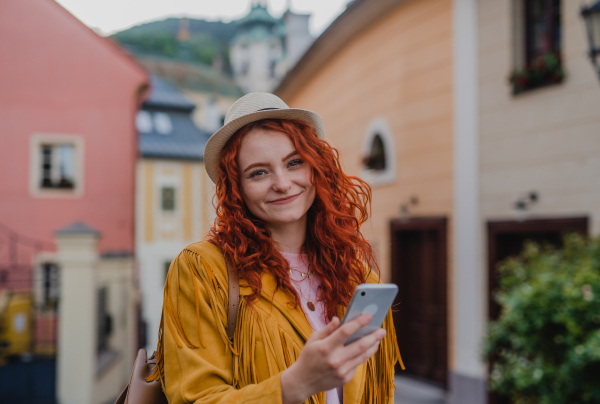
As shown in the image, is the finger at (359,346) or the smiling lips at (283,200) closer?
the finger at (359,346)

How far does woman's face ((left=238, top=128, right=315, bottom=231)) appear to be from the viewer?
1703 mm

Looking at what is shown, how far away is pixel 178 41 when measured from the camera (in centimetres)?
5769

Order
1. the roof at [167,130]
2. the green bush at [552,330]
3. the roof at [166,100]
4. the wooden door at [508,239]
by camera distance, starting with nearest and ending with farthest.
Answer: the green bush at [552,330]
the wooden door at [508,239]
the roof at [167,130]
the roof at [166,100]

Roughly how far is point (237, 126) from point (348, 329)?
0.67m

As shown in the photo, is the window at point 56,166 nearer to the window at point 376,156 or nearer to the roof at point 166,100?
the window at point 376,156

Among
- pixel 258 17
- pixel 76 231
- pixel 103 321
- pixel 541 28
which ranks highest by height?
pixel 258 17

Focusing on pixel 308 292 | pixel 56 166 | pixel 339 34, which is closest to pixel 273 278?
pixel 308 292

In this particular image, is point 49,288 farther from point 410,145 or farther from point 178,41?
point 178,41

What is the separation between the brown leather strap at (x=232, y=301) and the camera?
1592mm

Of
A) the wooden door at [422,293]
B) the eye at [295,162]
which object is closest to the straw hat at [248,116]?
the eye at [295,162]

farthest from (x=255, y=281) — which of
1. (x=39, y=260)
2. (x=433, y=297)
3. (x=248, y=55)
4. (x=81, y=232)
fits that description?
(x=248, y=55)

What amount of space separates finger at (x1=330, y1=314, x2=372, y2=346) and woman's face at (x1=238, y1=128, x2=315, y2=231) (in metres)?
0.49

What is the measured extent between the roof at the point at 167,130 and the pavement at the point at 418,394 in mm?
15918

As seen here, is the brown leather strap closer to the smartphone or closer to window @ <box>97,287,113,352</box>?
the smartphone
